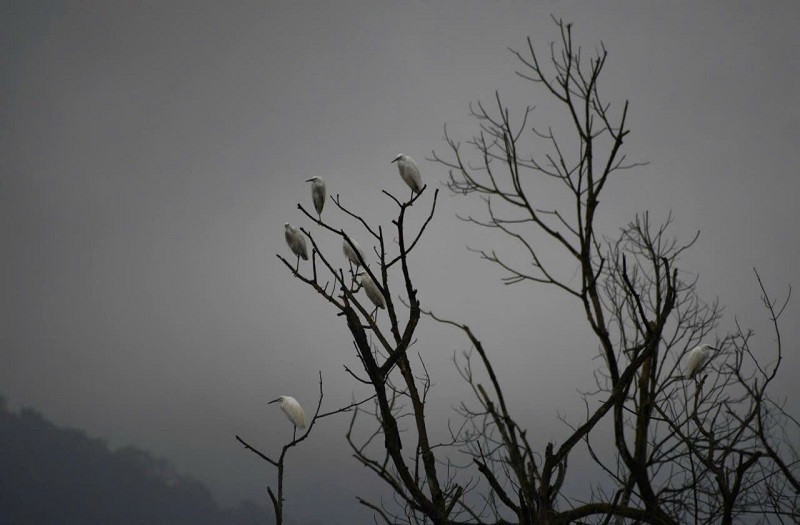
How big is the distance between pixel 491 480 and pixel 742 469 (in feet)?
2.33

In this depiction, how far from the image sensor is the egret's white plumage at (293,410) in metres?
5.39

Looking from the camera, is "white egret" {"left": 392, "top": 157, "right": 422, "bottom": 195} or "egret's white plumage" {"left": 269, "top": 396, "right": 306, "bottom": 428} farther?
"egret's white plumage" {"left": 269, "top": 396, "right": 306, "bottom": 428}

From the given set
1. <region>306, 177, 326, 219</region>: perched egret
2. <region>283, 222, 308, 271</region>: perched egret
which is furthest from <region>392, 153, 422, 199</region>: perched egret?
<region>283, 222, 308, 271</region>: perched egret

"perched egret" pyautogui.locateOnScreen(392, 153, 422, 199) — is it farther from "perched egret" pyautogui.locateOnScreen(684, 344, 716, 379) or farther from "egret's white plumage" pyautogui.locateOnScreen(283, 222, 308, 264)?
"perched egret" pyautogui.locateOnScreen(684, 344, 716, 379)

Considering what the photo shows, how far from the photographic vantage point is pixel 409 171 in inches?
196

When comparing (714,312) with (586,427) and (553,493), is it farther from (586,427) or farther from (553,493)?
(553,493)

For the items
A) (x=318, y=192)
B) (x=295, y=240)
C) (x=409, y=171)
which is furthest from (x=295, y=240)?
(x=409, y=171)

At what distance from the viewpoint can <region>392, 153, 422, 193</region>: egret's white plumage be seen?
4965mm

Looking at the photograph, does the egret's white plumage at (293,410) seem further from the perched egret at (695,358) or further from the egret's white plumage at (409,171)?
the perched egret at (695,358)

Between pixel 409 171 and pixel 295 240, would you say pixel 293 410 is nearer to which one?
pixel 295 240

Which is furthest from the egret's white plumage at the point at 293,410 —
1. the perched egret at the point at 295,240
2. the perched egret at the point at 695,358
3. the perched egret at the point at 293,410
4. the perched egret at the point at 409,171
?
the perched egret at the point at 695,358

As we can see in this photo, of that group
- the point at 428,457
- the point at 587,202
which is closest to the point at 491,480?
the point at 428,457

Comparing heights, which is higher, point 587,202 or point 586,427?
point 587,202

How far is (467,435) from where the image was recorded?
3.16m
